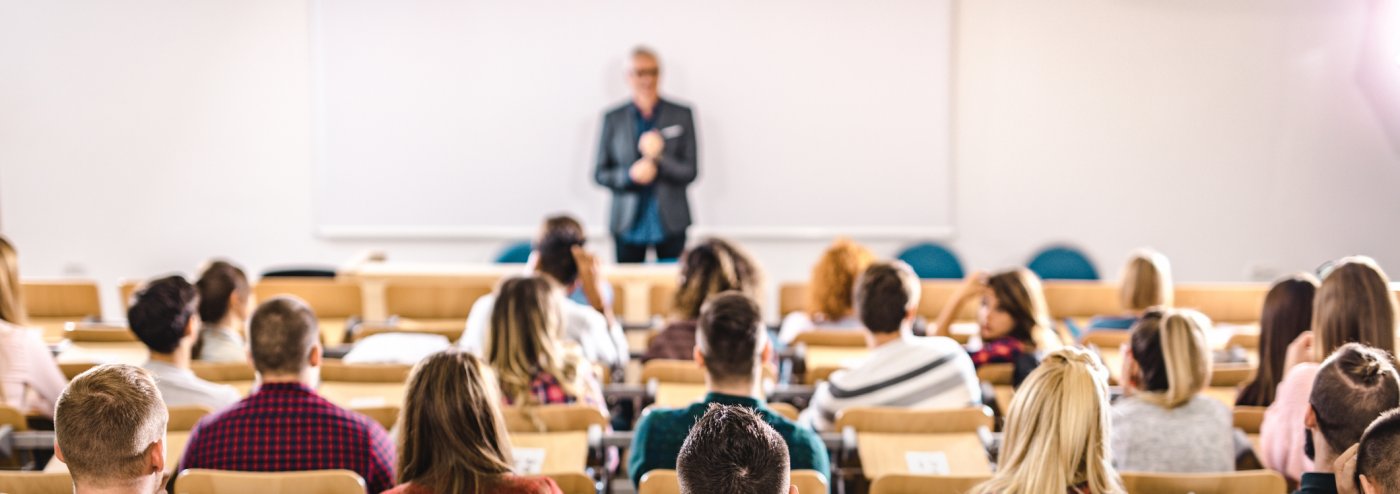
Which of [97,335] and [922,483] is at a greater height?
[97,335]

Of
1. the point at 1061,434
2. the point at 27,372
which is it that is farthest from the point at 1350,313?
the point at 27,372

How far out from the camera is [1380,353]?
2.83m

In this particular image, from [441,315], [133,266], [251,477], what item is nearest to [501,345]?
[251,477]

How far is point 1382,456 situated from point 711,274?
8.53 feet

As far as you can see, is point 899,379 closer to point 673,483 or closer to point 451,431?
point 673,483

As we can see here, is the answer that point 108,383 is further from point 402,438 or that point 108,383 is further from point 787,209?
point 787,209

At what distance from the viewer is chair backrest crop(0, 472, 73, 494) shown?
2.68 meters

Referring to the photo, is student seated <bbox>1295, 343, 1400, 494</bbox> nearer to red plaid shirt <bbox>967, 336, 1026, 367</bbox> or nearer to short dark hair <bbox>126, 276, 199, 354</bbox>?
red plaid shirt <bbox>967, 336, 1026, 367</bbox>

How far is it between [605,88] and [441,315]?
8.08ft

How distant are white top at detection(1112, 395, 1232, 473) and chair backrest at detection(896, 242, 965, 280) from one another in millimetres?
4261

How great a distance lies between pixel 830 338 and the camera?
463cm

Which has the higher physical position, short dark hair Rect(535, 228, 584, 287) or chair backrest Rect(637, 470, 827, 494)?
short dark hair Rect(535, 228, 584, 287)

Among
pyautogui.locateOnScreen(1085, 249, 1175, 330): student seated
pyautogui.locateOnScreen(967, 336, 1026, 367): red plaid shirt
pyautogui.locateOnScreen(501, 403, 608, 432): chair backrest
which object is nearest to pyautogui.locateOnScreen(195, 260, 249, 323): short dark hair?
pyautogui.locateOnScreen(501, 403, 608, 432): chair backrest

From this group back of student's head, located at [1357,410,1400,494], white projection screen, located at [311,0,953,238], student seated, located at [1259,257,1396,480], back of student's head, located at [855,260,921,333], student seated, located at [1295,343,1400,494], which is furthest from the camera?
white projection screen, located at [311,0,953,238]
